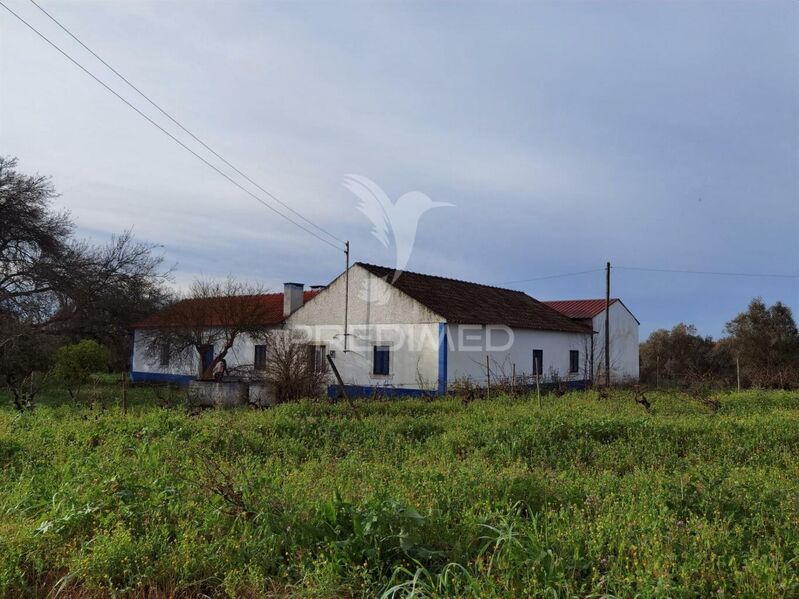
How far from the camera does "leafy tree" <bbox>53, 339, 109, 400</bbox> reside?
2070 centimetres

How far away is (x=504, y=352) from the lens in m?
23.6

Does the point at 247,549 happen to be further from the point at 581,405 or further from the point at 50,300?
the point at 50,300

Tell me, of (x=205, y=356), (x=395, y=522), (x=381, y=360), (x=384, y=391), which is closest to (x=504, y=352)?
(x=381, y=360)

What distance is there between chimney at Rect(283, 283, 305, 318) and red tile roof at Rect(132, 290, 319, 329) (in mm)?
484

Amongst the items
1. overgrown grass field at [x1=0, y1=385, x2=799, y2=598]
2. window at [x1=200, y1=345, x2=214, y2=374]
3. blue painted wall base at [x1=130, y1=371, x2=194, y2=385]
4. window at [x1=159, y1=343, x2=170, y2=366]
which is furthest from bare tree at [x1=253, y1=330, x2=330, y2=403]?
blue painted wall base at [x1=130, y1=371, x2=194, y2=385]

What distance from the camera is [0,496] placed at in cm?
590

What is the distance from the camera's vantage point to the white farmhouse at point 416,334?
21547 mm

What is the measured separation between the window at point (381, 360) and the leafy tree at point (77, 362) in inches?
388

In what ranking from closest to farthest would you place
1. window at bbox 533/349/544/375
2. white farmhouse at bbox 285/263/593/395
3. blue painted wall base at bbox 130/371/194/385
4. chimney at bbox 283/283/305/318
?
white farmhouse at bbox 285/263/593/395 → window at bbox 533/349/544/375 → chimney at bbox 283/283/305/318 → blue painted wall base at bbox 130/371/194/385

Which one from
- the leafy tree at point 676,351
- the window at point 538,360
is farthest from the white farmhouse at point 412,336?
the leafy tree at point 676,351

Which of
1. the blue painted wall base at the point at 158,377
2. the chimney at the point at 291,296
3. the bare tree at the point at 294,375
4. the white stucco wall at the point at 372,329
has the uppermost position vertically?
the chimney at the point at 291,296

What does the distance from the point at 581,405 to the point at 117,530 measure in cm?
1113

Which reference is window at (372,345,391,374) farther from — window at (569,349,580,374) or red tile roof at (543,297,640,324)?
red tile roof at (543,297,640,324)

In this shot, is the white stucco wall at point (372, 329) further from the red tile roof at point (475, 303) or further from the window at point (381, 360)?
the red tile roof at point (475, 303)
